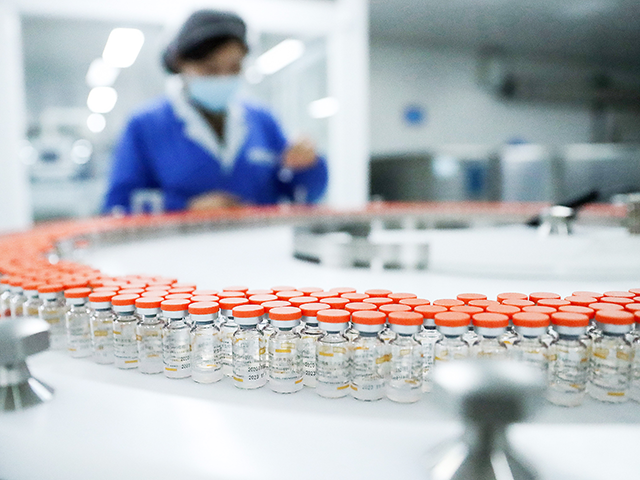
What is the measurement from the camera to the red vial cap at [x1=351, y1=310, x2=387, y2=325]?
72 centimetres

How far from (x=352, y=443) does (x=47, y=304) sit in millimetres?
710

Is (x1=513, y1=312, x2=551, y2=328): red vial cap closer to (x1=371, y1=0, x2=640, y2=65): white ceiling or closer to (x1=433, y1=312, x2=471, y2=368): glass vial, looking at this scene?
(x1=433, y1=312, x2=471, y2=368): glass vial

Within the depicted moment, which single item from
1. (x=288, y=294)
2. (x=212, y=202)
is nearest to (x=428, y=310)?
(x=288, y=294)

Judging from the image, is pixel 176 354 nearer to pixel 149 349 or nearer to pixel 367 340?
pixel 149 349

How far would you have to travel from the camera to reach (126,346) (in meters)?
0.85

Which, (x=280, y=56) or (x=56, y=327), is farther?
(x=280, y=56)

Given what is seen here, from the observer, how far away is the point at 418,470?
0.58 m

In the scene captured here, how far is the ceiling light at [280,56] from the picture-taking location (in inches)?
244

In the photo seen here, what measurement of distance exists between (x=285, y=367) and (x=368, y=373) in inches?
5.0

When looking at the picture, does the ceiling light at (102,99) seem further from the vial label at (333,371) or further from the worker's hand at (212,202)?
the vial label at (333,371)

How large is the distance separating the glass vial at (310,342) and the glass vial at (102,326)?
373 mm

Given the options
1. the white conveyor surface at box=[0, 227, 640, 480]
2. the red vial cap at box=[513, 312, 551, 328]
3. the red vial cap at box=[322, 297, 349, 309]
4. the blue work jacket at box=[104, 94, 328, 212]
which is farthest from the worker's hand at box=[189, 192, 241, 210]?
the red vial cap at box=[513, 312, 551, 328]

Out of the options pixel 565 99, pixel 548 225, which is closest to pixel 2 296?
pixel 548 225

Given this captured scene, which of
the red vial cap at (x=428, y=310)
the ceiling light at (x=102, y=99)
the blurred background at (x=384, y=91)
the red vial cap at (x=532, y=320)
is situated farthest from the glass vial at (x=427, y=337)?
the ceiling light at (x=102, y=99)
